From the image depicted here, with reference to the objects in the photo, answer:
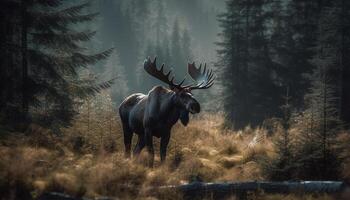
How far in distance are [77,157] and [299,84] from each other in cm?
1989

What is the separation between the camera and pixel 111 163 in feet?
31.5

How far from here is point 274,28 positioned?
32.3 m

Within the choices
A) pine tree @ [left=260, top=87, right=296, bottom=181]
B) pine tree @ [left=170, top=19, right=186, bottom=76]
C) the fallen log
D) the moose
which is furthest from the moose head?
pine tree @ [left=170, top=19, right=186, bottom=76]

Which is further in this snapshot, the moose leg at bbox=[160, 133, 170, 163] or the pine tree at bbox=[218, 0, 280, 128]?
the pine tree at bbox=[218, 0, 280, 128]

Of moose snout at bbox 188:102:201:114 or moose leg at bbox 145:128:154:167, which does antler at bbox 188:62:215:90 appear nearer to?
moose snout at bbox 188:102:201:114

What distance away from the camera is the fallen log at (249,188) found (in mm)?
8711

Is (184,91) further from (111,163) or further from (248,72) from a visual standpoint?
(248,72)

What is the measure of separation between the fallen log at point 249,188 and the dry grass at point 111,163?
491 mm

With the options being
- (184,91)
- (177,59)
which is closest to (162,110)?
(184,91)

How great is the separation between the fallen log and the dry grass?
1.61ft

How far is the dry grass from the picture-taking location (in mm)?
8188

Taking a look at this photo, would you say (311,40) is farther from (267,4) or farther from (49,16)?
(49,16)

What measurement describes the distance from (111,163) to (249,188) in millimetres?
2829

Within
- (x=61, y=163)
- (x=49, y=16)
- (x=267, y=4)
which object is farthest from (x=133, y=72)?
(x=61, y=163)
